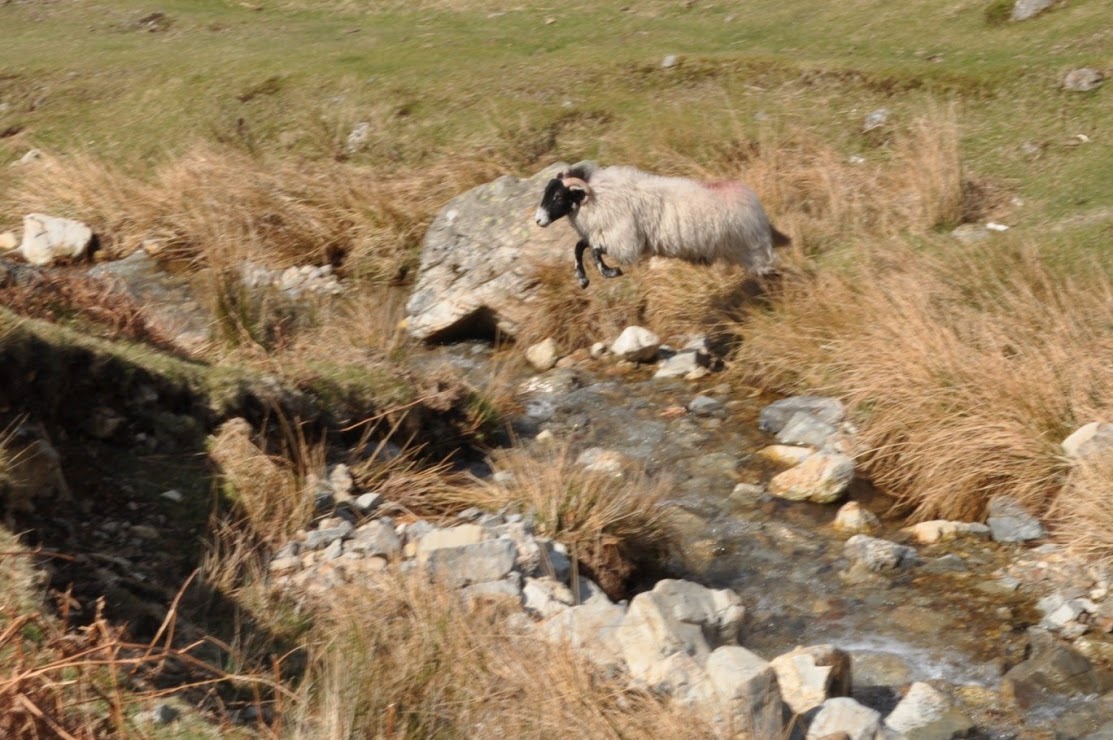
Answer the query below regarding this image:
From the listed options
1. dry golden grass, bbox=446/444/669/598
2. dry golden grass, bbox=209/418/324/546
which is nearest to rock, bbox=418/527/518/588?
dry golden grass, bbox=446/444/669/598

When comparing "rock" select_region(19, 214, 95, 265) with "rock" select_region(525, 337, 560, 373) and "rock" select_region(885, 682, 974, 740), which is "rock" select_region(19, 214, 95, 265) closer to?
"rock" select_region(525, 337, 560, 373)

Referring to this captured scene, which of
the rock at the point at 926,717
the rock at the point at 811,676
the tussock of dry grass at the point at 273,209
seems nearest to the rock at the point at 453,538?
the rock at the point at 811,676

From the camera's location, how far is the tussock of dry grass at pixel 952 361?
7.90 metres

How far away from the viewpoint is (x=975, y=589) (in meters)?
7.14

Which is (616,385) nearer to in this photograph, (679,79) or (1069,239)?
(1069,239)

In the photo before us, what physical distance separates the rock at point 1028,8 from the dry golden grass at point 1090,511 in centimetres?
847

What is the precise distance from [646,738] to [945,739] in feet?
5.69

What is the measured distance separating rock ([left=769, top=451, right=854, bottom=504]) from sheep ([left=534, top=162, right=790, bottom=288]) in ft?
7.70

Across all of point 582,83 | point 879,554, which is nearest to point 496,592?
point 879,554

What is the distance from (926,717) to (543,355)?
18.1ft

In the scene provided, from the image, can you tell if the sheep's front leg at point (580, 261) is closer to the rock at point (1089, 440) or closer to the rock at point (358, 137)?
the rock at point (1089, 440)

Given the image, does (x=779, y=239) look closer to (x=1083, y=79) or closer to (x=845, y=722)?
(x=1083, y=79)

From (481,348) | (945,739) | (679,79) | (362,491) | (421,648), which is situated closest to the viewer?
(421,648)

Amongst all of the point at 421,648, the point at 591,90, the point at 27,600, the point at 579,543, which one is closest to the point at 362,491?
the point at 579,543
